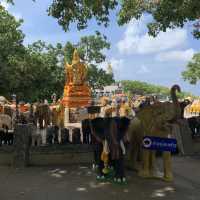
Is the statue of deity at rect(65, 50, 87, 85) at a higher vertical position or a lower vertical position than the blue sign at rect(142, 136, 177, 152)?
higher

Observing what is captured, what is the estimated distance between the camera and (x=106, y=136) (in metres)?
10.1

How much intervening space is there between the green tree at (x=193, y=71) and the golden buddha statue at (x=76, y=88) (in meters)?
34.3

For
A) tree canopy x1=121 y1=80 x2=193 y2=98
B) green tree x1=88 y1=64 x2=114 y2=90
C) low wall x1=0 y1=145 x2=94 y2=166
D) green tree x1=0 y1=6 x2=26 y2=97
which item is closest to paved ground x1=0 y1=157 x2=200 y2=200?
low wall x1=0 y1=145 x2=94 y2=166

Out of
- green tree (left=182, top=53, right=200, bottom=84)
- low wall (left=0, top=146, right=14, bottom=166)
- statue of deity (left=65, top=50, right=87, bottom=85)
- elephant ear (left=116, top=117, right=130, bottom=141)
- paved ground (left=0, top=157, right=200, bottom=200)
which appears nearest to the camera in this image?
paved ground (left=0, top=157, right=200, bottom=200)

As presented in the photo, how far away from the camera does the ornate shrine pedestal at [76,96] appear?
102 feet

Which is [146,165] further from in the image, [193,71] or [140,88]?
[140,88]

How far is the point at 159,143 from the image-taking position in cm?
1020

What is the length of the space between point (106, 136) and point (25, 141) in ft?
9.09

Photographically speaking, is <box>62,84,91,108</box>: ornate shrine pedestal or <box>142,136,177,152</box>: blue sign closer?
<box>142,136,177,152</box>: blue sign

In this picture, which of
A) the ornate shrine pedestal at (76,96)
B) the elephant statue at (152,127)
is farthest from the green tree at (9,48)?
the elephant statue at (152,127)

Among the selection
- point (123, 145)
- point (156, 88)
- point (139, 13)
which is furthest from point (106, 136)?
point (156, 88)

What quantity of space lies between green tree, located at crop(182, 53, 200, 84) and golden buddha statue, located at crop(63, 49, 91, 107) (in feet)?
113

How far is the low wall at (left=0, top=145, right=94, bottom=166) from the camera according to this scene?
12422 mm

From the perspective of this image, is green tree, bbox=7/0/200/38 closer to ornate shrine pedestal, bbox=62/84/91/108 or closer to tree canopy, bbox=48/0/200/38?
tree canopy, bbox=48/0/200/38
